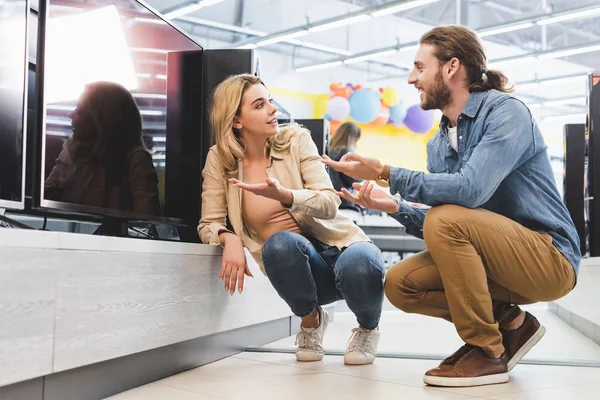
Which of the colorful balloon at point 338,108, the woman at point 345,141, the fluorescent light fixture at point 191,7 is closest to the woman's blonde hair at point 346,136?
the woman at point 345,141

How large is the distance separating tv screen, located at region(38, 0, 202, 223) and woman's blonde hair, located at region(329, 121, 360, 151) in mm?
2980

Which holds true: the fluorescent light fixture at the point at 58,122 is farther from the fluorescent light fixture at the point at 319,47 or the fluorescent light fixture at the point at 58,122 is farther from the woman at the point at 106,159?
the fluorescent light fixture at the point at 319,47

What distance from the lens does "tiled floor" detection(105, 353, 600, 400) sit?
1562mm

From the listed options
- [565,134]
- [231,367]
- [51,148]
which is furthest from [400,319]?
[51,148]

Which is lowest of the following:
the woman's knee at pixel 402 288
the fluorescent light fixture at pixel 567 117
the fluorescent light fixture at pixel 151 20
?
the woman's knee at pixel 402 288

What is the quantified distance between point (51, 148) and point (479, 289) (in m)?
1.03

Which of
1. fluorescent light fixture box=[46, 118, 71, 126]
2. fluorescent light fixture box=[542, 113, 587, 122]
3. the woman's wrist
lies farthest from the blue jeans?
fluorescent light fixture box=[542, 113, 587, 122]

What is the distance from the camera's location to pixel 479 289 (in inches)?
65.9

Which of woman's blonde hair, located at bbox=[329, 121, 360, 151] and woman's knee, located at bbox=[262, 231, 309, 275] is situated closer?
woman's knee, located at bbox=[262, 231, 309, 275]

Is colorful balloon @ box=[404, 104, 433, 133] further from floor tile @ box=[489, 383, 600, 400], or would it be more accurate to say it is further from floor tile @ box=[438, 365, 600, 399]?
floor tile @ box=[489, 383, 600, 400]

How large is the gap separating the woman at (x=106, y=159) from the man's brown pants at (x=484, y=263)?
798 mm

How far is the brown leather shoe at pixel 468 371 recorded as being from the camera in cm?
165

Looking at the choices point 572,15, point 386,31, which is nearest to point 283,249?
point 572,15

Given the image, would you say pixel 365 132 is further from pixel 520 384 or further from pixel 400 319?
pixel 520 384
